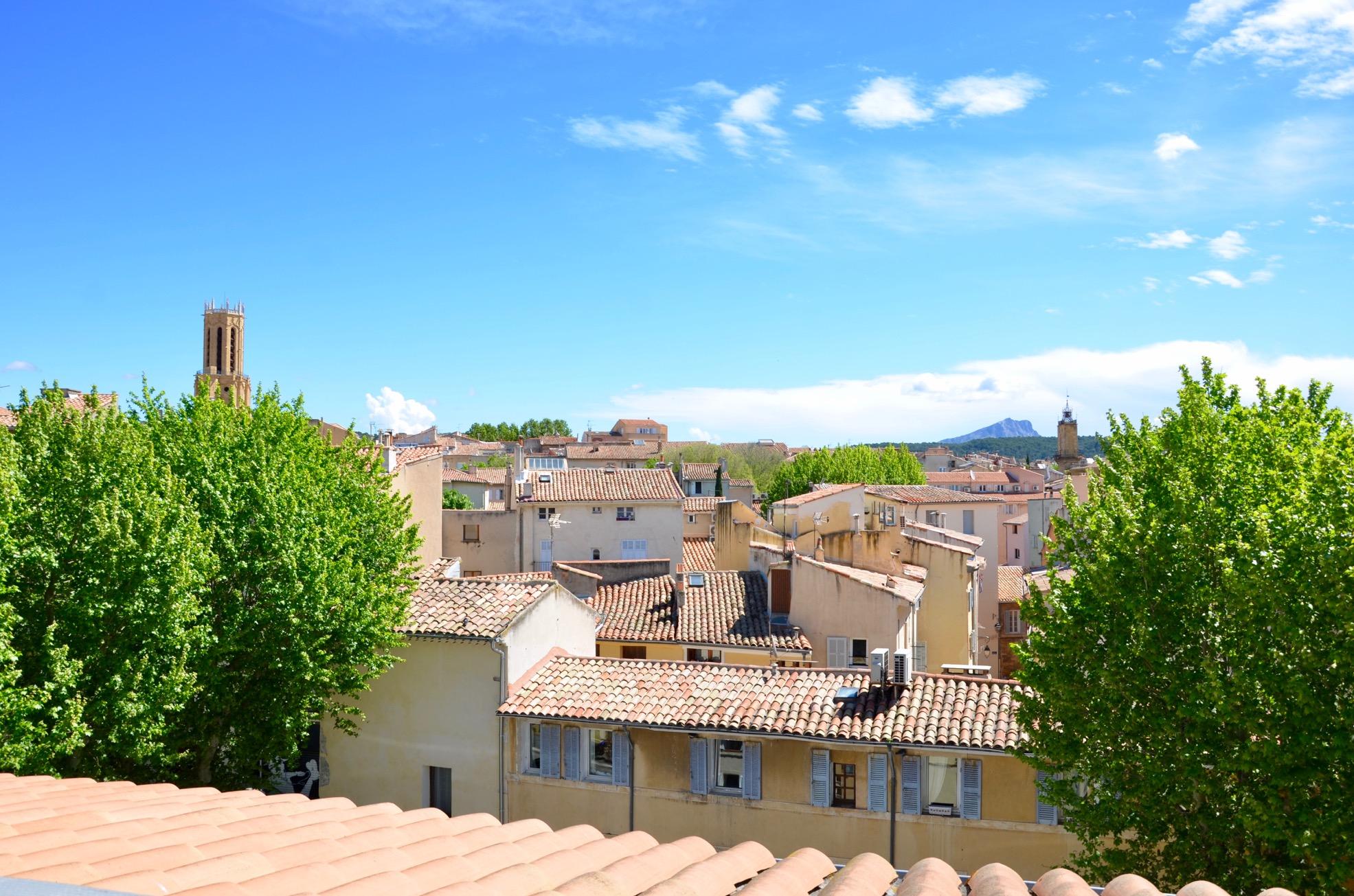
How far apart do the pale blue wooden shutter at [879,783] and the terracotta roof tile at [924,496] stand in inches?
1451

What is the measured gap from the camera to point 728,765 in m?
19.1

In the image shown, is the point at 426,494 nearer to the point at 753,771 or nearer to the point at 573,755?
the point at 573,755

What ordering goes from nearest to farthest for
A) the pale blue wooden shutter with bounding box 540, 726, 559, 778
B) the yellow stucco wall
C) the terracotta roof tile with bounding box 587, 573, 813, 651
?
the pale blue wooden shutter with bounding box 540, 726, 559, 778, the yellow stucco wall, the terracotta roof tile with bounding box 587, 573, 813, 651

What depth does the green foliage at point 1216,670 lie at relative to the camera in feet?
36.9

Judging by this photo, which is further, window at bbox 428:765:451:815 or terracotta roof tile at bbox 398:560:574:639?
window at bbox 428:765:451:815

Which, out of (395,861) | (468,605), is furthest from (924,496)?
(395,861)

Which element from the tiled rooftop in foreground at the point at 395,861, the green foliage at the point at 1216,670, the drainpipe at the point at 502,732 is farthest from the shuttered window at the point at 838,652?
the tiled rooftop in foreground at the point at 395,861

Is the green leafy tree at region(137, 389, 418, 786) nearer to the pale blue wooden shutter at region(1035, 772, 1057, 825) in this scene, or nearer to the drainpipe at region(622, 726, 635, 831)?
the drainpipe at region(622, 726, 635, 831)

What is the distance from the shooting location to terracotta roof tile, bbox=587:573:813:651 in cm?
2894

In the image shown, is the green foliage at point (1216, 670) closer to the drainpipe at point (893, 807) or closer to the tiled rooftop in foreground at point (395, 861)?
the drainpipe at point (893, 807)

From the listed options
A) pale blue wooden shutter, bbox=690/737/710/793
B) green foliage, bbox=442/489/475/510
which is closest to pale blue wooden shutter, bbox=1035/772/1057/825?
pale blue wooden shutter, bbox=690/737/710/793

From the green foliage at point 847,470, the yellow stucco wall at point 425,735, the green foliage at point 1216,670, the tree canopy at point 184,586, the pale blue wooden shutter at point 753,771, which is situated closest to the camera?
the green foliage at point 1216,670

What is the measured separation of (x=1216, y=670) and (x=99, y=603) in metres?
16.1

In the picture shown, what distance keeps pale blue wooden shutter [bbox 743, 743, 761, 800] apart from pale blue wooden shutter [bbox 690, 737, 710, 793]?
0.77 m
